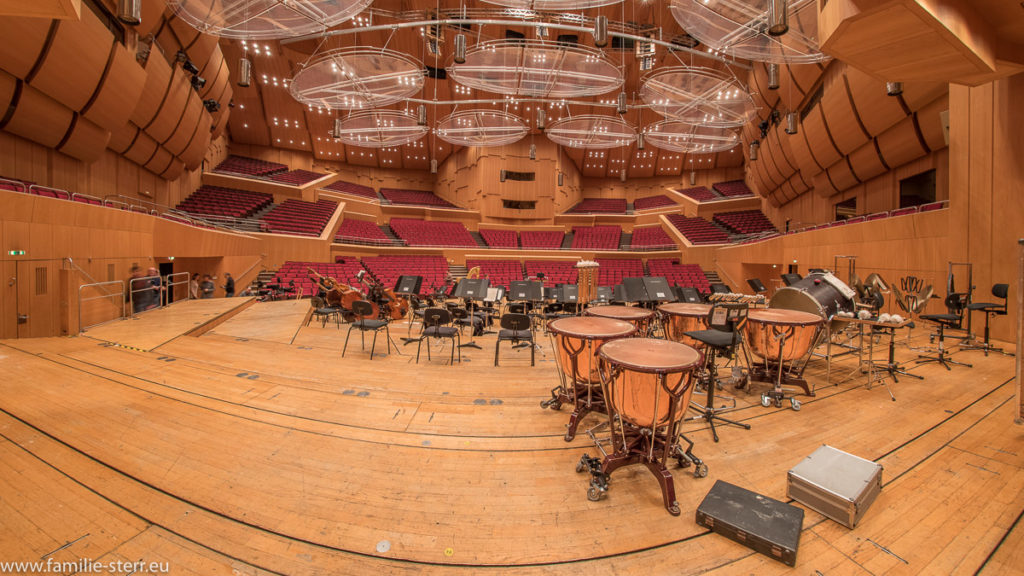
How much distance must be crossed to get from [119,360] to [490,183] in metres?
18.6

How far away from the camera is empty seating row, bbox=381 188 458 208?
22938 millimetres

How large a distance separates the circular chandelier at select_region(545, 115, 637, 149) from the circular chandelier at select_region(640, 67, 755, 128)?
1.42 meters

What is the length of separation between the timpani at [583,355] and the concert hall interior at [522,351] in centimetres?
3

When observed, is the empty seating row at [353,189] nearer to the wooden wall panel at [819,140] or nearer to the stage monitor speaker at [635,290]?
the stage monitor speaker at [635,290]

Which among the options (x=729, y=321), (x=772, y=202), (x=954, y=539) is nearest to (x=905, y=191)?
(x=772, y=202)

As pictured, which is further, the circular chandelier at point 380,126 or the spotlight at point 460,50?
the circular chandelier at point 380,126

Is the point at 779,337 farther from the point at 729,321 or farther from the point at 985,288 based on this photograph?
the point at 985,288

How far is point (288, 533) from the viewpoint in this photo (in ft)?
5.62

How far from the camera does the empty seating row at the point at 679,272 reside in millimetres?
15486

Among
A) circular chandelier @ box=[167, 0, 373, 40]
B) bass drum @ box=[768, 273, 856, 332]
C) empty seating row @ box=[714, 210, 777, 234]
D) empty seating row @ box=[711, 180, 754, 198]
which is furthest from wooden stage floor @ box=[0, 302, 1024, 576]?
empty seating row @ box=[711, 180, 754, 198]

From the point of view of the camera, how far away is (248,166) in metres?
19.6

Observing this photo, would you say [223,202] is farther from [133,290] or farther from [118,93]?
[133,290]

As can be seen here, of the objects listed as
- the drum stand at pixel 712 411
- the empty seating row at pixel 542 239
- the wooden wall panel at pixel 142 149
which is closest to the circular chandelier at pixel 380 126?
the wooden wall panel at pixel 142 149

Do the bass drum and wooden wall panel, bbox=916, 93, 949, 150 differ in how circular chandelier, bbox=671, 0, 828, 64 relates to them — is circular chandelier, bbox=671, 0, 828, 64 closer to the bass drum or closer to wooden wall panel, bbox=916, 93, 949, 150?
the bass drum
